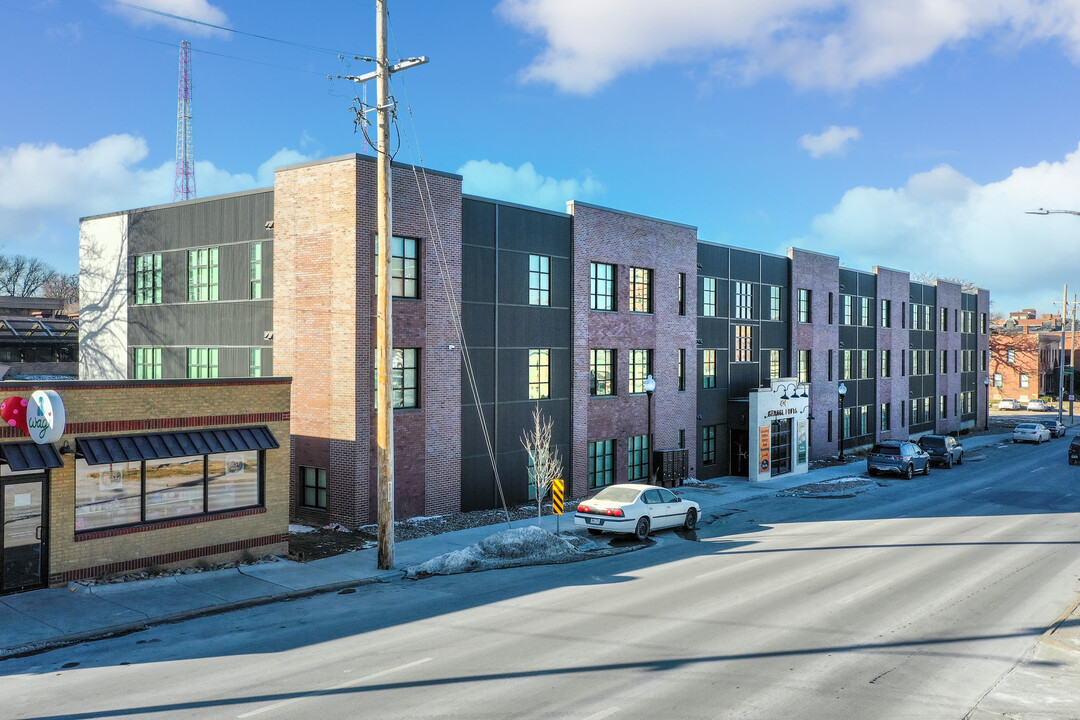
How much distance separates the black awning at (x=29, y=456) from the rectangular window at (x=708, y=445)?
1098 inches

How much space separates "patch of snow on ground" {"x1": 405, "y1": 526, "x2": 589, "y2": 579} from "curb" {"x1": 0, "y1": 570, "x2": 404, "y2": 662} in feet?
3.00

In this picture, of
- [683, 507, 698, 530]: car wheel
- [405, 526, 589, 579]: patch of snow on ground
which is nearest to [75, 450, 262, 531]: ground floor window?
[405, 526, 589, 579]: patch of snow on ground

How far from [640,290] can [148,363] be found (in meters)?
19.6

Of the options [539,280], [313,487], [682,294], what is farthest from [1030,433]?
[313,487]

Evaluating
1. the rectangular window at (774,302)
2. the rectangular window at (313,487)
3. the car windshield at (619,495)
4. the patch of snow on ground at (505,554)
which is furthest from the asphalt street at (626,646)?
the rectangular window at (774,302)

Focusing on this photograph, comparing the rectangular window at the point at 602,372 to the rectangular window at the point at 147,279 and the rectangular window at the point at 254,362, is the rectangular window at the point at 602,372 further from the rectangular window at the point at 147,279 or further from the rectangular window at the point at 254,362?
the rectangular window at the point at 147,279

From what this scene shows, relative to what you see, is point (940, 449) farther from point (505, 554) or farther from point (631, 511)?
point (505, 554)

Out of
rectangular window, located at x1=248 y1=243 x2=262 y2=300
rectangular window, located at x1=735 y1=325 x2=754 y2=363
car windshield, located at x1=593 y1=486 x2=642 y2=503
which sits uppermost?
rectangular window, located at x1=248 y1=243 x2=262 y2=300

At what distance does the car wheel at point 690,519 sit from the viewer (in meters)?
25.5

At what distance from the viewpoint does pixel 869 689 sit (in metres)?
11.2

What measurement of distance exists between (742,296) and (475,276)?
18273 mm

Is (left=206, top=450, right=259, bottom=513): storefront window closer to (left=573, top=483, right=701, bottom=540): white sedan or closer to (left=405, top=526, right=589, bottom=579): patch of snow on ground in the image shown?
(left=405, top=526, right=589, bottom=579): patch of snow on ground

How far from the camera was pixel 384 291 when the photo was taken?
18.5 m

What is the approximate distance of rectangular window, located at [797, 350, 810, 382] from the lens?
149ft
